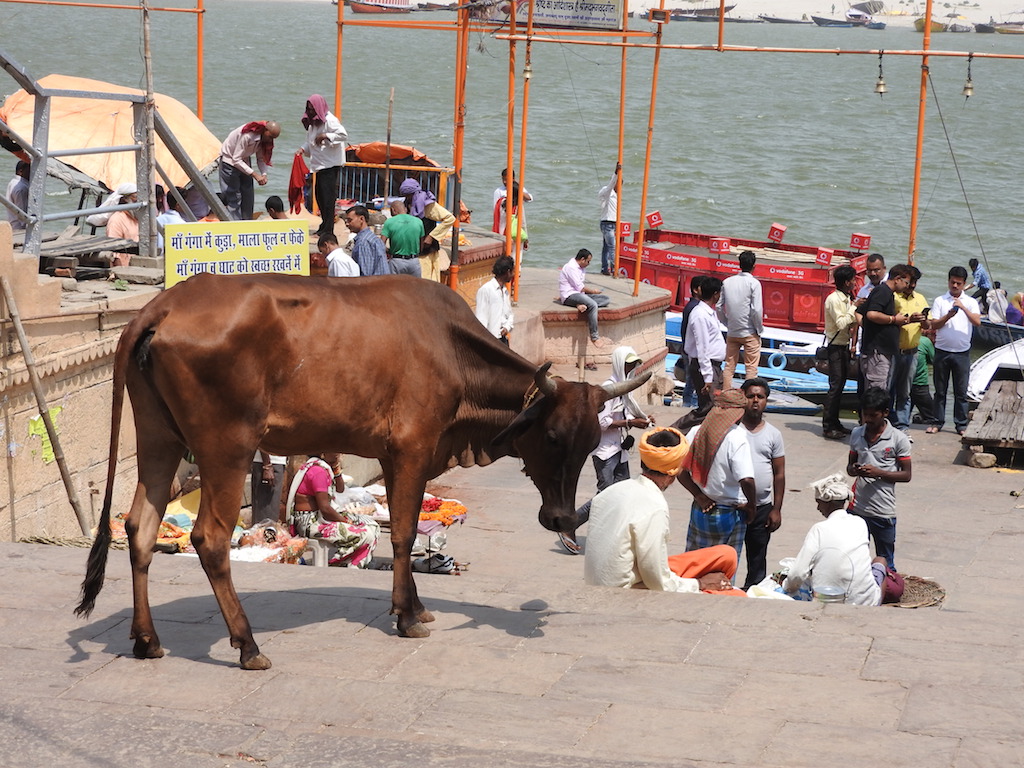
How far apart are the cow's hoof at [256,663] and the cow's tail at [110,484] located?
774 mm

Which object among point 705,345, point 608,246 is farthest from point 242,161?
point 608,246

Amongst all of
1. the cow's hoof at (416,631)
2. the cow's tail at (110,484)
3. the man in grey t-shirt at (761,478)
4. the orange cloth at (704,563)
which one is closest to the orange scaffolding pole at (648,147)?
the man in grey t-shirt at (761,478)

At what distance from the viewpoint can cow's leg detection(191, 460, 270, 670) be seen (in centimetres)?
627

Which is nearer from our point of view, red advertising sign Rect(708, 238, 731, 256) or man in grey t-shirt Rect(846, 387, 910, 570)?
man in grey t-shirt Rect(846, 387, 910, 570)

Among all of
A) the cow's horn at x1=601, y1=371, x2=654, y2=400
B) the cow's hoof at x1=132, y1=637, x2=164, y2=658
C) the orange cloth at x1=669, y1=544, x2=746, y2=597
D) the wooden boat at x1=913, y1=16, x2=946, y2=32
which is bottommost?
the orange cloth at x1=669, y1=544, x2=746, y2=597

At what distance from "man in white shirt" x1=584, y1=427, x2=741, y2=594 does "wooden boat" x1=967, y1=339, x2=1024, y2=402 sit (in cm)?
1162

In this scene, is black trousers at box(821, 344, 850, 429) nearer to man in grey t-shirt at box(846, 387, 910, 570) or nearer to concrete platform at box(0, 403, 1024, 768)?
man in grey t-shirt at box(846, 387, 910, 570)

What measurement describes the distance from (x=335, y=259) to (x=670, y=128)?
54615 mm

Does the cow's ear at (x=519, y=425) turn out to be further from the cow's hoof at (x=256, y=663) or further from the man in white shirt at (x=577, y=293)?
the man in white shirt at (x=577, y=293)


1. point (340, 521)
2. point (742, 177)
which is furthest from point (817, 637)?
point (742, 177)

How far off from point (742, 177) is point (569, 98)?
2340 centimetres

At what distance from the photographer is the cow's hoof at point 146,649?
6418 mm

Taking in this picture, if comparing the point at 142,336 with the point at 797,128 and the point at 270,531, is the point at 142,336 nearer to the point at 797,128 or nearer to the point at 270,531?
the point at 270,531

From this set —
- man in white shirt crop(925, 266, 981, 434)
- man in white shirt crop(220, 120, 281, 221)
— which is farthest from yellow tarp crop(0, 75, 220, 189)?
man in white shirt crop(925, 266, 981, 434)
